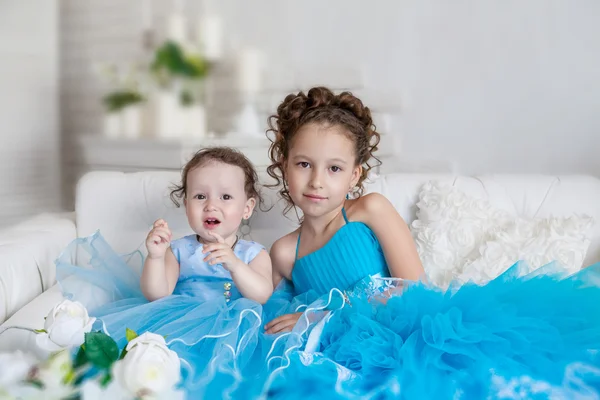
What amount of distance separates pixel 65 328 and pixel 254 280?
0.62 metres

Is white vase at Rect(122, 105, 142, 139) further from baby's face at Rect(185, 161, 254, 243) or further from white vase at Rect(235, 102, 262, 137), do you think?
baby's face at Rect(185, 161, 254, 243)

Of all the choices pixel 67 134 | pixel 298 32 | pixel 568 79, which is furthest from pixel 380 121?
pixel 67 134

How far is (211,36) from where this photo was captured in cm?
282

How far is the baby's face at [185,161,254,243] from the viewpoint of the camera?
1635 millimetres

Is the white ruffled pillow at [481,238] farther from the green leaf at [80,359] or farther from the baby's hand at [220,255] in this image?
the green leaf at [80,359]

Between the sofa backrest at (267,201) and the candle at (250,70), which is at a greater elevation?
the candle at (250,70)

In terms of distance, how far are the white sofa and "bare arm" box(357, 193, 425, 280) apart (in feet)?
1.17

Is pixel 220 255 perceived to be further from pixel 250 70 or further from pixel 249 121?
pixel 250 70

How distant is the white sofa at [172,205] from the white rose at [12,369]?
38.2 inches

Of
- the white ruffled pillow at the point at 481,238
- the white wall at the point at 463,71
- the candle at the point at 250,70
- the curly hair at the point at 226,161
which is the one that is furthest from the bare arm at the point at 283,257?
the candle at the point at 250,70

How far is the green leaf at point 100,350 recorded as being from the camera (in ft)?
3.16

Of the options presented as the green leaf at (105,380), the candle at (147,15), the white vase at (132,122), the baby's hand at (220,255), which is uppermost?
the candle at (147,15)

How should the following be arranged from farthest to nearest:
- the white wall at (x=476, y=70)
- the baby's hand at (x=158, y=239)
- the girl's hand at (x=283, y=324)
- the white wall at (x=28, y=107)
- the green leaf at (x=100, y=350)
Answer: the white wall at (x=28, y=107) → the white wall at (x=476, y=70) → the baby's hand at (x=158, y=239) → the girl's hand at (x=283, y=324) → the green leaf at (x=100, y=350)

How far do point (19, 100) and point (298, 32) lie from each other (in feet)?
5.15
